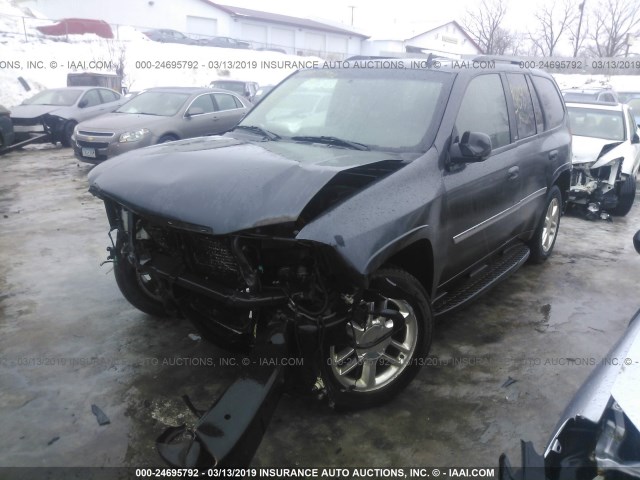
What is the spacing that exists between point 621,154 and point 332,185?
6369mm

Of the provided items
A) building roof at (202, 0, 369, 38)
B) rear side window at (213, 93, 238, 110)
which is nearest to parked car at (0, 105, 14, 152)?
rear side window at (213, 93, 238, 110)

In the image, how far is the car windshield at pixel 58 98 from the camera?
1310cm

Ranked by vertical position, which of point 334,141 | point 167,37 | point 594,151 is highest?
point 167,37

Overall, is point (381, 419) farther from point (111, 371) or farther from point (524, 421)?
point (111, 371)

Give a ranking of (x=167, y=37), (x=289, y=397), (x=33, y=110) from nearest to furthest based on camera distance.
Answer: (x=289, y=397), (x=33, y=110), (x=167, y=37)

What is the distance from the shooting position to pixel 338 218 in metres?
2.41

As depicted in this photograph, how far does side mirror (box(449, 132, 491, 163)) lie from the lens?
3133 mm

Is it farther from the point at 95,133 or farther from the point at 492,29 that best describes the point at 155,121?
the point at 492,29

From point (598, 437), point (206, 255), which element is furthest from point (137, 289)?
point (598, 437)

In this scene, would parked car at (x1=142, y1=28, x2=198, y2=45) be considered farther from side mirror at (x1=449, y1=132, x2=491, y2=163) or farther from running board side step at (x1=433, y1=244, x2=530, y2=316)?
side mirror at (x1=449, y1=132, x2=491, y2=163)

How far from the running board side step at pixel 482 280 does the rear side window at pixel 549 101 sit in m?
1.25

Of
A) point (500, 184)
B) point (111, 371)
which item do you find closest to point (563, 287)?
point (500, 184)

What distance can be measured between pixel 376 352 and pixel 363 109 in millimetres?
1696

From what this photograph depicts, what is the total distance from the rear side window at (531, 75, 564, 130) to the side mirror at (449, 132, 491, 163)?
199 cm
